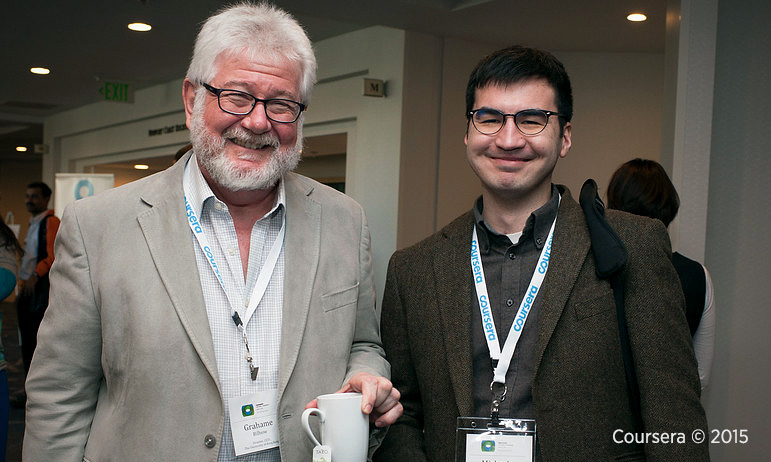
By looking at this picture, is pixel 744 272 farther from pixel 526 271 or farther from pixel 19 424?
pixel 19 424

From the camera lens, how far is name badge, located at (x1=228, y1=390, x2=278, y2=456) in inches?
65.0

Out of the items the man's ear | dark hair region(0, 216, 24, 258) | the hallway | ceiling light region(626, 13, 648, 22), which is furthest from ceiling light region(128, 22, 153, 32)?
the man's ear

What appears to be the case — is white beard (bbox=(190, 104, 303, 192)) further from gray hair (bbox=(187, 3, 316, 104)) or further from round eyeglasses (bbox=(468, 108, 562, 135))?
round eyeglasses (bbox=(468, 108, 562, 135))

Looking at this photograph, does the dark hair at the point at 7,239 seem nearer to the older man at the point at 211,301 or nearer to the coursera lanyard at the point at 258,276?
the older man at the point at 211,301

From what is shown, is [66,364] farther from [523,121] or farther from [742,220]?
[742,220]

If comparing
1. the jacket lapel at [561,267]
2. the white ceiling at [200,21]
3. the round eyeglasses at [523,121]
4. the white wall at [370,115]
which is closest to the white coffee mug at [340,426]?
the jacket lapel at [561,267]

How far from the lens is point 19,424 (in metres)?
5.97


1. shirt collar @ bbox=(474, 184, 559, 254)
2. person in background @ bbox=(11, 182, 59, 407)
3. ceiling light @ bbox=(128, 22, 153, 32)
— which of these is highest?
ceiling light @ bbox=(128, 22, 153, 32)

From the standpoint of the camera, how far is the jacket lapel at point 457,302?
177 cm

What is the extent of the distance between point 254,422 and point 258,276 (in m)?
0.35

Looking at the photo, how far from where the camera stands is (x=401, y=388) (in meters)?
2.01

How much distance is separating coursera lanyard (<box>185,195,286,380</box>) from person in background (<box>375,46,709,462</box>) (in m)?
0.42

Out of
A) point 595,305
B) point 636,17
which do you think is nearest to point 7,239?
point 595,305

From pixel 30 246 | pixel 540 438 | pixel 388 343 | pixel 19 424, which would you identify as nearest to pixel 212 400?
pixel 388 343
